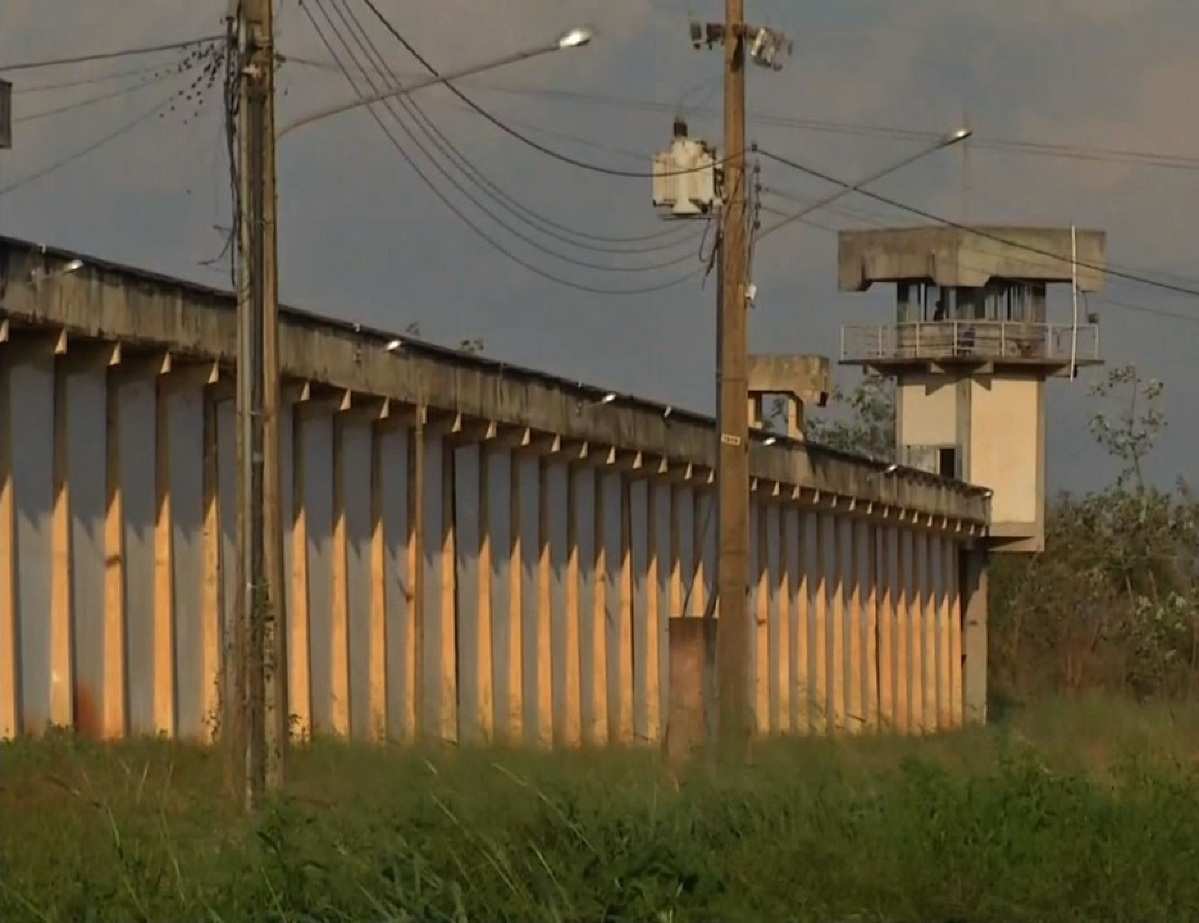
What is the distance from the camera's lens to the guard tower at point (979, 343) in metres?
59.3

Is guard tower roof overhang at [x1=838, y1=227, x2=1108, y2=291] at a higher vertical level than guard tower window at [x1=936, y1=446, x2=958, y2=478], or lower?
higher

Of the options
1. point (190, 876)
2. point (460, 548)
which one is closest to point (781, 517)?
point (460, 548)

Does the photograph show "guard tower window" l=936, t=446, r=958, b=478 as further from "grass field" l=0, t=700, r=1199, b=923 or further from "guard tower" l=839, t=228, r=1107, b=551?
"grass field" l=0, t=700, r=1199, b=923

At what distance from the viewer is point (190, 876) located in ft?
45.2

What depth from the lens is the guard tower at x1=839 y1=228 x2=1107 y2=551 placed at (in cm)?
5931

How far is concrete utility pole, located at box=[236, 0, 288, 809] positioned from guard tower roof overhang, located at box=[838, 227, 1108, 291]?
39.1 meters

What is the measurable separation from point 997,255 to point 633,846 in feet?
153

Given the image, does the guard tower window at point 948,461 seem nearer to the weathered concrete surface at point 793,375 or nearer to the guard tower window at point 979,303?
the guard tower window at point 979,303

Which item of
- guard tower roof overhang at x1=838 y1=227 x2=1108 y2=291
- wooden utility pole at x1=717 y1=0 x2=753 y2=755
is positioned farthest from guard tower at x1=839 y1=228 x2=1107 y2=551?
wooden utility pole at x1=717 y1=0 x2=753 y2=755

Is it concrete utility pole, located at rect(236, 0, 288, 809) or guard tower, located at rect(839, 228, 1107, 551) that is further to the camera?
guard tower, located at rect(839, 228, 1107, 551)

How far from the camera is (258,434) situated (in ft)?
70.0

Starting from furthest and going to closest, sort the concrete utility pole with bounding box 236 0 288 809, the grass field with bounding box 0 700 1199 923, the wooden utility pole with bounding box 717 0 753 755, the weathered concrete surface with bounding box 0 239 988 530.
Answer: the wooden utility pole with bounding box 717 0 753 755 → the weathered concrete surface with bounding box 0 239 988 530 → the concrete utility pole with bounding box 236 0 288 809 → the grass field with bounding box 0 700 1199 923

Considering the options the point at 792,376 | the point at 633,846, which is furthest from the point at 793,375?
the point at 633,846

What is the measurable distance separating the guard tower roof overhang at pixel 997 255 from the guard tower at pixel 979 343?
2 centimetres
